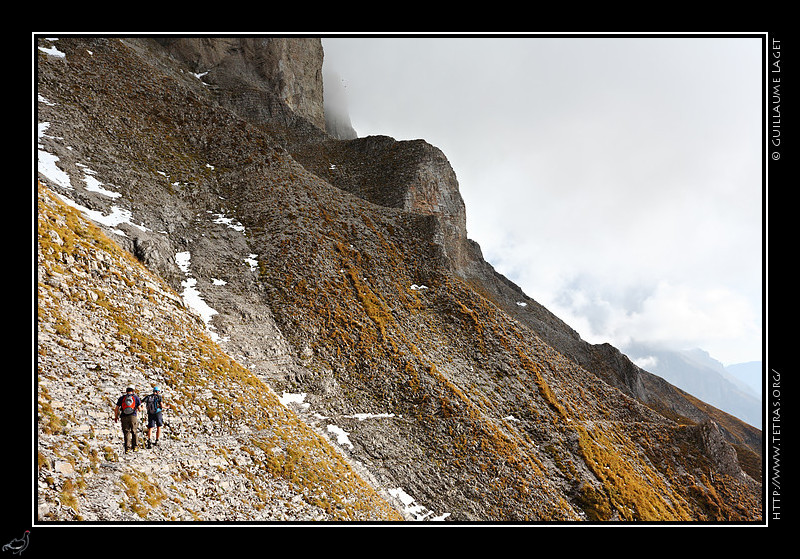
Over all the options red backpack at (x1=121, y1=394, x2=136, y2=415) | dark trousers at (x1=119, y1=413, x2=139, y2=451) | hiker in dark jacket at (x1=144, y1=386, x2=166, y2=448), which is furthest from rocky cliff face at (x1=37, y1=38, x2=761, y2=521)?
red backpack at (x1=121, y1=394, x2=136, y2=415)

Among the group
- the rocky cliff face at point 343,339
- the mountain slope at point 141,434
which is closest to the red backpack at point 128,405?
the mountain slope at point 141,434

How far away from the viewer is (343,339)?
86.4 feet

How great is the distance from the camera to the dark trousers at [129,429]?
1128 cm

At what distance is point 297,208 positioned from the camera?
35094 millimetres

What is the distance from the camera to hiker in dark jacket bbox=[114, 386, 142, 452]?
36.8 feet

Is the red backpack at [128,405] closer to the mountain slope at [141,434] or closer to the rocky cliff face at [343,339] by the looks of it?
the mountain slope at [141,434]

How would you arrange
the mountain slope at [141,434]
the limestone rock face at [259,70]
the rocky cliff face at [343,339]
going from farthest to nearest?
the limestone rock face at [259,70] → the rocky cliff face at [343,339] → the mountain slope at [141,434]
